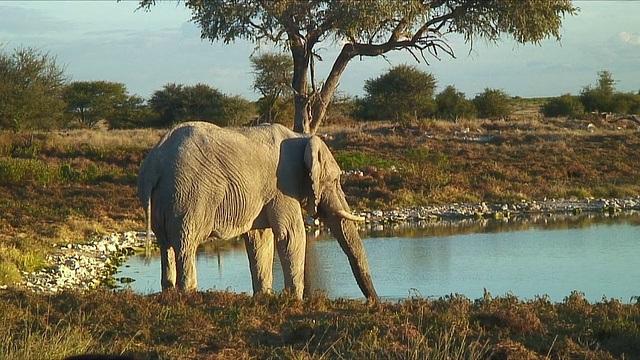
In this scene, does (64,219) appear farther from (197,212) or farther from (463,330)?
(463,330)

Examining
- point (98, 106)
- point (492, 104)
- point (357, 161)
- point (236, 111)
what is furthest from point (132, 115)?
point (357, 161)

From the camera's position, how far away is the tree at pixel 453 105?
6700cm

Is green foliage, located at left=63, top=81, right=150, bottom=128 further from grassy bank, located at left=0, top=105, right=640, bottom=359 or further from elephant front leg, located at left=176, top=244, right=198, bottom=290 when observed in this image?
elephant front leg, located at left=176, top=244, right=198, bottom=290

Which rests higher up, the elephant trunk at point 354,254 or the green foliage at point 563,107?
the green foliage at point 563,107

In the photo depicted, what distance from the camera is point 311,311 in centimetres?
978

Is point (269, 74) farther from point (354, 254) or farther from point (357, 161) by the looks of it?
point (354, 254)

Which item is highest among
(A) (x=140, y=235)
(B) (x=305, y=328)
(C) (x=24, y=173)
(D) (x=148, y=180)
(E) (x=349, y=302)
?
(D) (x=148, y=180)

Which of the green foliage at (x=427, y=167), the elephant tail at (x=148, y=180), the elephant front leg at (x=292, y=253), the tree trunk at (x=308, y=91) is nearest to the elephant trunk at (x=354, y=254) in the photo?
the elephant front leg at (x=292, y=253)

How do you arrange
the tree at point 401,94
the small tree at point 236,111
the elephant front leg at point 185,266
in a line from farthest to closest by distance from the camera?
1. the tree at point 401,94
2. the small tree at point 236,111
3. the elephant front leg at point 185,266

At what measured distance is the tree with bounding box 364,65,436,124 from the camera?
210 ft

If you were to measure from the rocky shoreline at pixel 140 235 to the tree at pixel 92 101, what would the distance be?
43.8 metres

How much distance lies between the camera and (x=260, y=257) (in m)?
12.8

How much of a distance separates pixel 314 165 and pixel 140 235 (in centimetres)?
1227

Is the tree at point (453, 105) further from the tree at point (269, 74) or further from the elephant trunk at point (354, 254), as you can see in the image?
the elephant trunk at point (354, 254)
